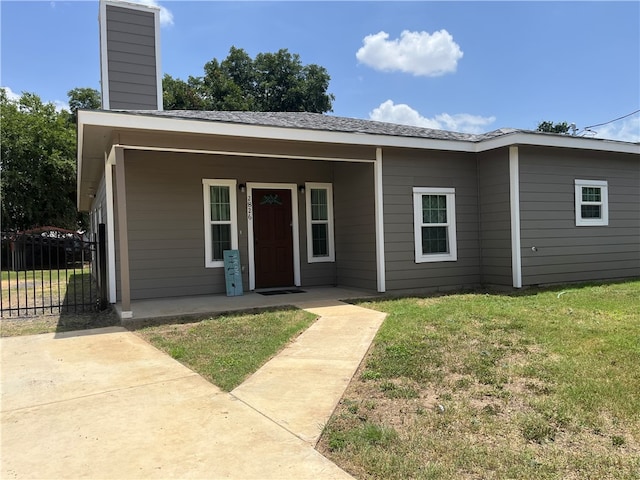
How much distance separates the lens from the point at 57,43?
41.5 ft

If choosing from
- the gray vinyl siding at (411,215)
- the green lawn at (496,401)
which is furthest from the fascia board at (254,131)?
the green lawn at (496,401)

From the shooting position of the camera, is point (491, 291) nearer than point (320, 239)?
Yes

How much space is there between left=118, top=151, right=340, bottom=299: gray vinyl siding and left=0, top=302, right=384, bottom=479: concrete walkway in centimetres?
317

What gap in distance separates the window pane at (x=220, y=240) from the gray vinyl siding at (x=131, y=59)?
11.7ft

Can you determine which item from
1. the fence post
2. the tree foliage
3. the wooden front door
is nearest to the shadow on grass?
the wooden front door

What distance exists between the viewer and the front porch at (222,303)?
697cm

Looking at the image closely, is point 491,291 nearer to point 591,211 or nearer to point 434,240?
point 434,240

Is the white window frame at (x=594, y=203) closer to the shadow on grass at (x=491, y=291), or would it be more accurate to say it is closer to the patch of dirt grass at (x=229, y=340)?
the shadow on grass at (x=491, y=291)

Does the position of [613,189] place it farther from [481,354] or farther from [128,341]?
[128,341]

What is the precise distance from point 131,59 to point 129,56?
8cm

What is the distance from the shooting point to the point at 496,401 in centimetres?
341

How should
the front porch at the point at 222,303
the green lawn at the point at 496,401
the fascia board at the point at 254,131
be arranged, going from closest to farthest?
the green lawn at the point at 496,401, the fascia board at the point at 254,131, the front porch at the point at 222,303

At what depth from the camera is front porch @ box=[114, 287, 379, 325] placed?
6.97 metres

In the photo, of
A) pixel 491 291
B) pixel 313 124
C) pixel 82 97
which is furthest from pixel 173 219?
pixel 82 97
